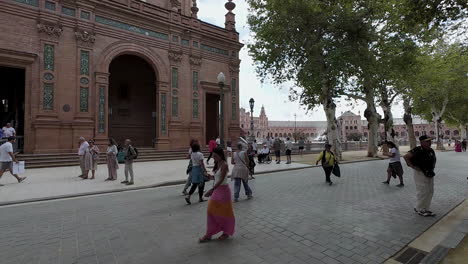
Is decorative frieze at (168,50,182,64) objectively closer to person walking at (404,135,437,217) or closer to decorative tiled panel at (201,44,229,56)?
decorative tiled panel at (201,44,229,56)

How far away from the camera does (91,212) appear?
5.75 m

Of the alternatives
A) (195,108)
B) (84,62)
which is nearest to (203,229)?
(84,62)

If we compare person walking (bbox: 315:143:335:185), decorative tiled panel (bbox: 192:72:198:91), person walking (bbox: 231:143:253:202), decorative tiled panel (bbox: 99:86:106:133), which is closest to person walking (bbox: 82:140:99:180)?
person walking (bbox: 231:143:253:202)

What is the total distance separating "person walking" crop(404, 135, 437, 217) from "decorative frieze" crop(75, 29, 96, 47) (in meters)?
18.8

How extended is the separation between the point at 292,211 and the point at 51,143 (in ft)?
51.0

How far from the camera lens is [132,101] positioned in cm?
2250

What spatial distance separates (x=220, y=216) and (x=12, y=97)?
24.9 meters

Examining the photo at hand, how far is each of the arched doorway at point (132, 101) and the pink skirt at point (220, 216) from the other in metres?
18.5

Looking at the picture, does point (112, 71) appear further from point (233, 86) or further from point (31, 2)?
point (233, 86)

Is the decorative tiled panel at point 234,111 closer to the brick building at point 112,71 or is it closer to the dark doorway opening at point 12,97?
the brick building at point 112,71

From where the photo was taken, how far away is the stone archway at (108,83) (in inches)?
660

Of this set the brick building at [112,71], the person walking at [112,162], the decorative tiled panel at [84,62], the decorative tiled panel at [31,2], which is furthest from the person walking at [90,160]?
the decorative tiled panel at [31,2]

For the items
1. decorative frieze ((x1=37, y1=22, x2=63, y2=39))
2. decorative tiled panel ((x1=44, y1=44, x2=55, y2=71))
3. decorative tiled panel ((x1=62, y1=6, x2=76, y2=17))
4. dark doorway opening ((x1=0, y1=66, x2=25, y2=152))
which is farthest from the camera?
dark doorway opening ((x1=0, y1=66, x2=25, y2=152))

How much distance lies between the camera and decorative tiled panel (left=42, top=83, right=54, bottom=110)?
1473 centimetres
